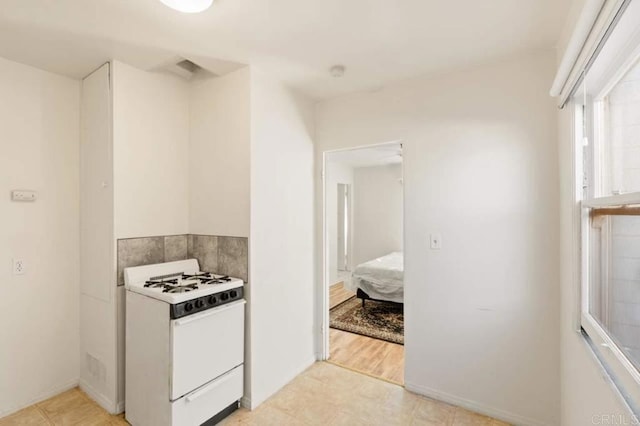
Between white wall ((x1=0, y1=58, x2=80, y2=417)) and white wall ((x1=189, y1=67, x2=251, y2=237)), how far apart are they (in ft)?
3.13

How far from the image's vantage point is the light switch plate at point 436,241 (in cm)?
232

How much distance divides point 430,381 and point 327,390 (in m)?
0.83

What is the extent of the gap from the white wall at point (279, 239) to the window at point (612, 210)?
6.43 feet

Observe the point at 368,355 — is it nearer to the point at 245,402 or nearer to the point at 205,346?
the point at 245,402

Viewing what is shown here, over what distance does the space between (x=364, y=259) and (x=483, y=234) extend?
171 inches

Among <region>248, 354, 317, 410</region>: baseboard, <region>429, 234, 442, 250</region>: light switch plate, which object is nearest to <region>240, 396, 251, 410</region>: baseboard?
<region>248, 354, 317, 410</region>: baseboard

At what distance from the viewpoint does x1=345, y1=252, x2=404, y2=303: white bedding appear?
13.1 ft

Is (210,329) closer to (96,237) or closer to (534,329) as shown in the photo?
(96,237)

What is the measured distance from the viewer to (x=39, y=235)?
7.45 ft

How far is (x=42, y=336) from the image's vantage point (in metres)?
2.28

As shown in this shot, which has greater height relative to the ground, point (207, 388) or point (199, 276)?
point (199, 276)

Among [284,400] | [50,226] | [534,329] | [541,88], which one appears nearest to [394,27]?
[541,88]

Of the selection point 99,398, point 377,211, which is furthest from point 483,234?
point 377,211

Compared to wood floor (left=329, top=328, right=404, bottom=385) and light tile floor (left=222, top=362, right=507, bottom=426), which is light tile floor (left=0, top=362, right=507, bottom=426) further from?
wood floor (left=329, top=328, right=404, bottom=385)
